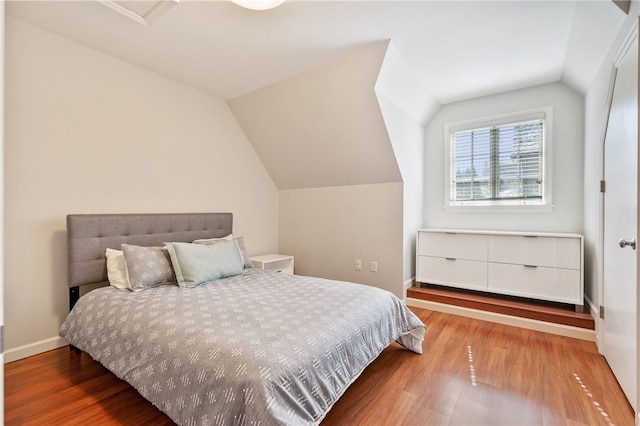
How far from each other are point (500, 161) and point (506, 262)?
120 cm

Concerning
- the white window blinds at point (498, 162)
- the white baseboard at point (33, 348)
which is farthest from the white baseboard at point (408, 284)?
the white baseboard at point (33, 348)

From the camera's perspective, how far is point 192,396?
1304 millimetres

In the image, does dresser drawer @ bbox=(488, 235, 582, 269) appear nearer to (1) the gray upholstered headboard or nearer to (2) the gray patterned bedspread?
(2) the gray patterned bedspread

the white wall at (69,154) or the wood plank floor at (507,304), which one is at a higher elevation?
the white wall at (69,154)

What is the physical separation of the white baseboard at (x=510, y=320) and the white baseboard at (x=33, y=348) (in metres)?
3.21

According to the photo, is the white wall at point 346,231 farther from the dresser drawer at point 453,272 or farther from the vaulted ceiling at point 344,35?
the vaulted ceiling at point 344,35

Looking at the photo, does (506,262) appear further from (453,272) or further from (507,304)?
(453,272)

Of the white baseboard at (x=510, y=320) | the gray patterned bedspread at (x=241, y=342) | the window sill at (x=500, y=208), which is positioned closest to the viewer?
the gray patterned bedspread at (x=241, y=342)

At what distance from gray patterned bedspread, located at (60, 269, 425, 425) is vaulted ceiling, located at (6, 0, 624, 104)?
1901 mm

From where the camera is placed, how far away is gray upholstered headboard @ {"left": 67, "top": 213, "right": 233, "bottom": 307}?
227 cm

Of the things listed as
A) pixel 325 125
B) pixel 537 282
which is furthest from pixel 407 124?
pixel 537 282

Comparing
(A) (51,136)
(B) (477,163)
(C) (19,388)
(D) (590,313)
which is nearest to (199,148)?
(A) (51,136)

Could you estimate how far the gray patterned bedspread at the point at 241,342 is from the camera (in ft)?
4.02

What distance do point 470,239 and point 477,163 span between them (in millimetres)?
1010
